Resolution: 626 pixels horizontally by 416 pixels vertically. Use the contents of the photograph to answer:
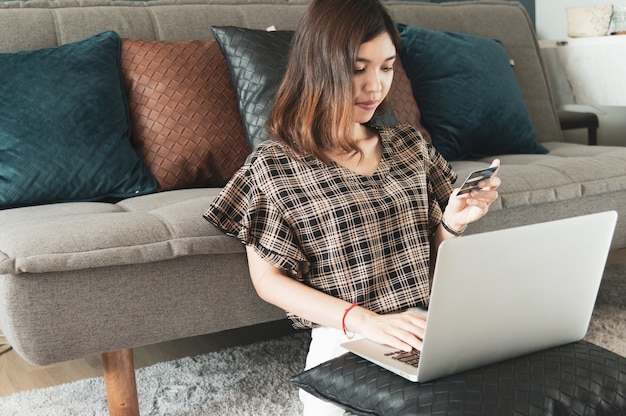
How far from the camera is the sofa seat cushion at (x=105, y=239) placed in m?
1.48

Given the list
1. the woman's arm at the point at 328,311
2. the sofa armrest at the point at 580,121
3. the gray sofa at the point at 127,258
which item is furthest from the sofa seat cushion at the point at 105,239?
the sofa armrest at the point at 580,121

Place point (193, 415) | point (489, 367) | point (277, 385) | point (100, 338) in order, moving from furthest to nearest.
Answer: point (277, 385) → point (193, 415) → point (100, 338) → point (489, 367)

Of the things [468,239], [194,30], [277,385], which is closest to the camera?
[468,239]

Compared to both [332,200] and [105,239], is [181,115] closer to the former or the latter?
[105,239]

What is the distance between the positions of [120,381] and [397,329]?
66 cm

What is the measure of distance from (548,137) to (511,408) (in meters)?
1.99

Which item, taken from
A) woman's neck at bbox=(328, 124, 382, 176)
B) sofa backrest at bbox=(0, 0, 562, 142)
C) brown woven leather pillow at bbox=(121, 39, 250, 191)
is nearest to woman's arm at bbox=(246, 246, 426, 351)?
woman's neck at bbox=(328, 124, 382, 176)

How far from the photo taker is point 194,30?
2469 mm

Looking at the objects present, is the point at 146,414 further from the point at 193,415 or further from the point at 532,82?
the point at 532,82

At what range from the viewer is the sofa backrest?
227 centimetres

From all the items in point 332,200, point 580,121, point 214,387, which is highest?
point 332,200

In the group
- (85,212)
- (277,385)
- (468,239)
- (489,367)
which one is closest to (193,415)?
(277,385)

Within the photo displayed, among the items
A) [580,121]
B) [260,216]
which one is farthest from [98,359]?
[580,121]

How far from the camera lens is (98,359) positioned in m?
2.26
